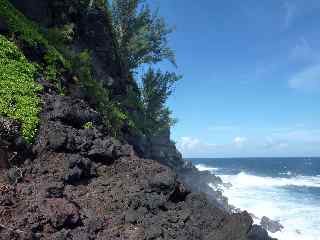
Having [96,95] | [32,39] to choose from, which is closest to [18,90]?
[32,39]

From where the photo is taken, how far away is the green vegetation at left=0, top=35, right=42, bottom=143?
351 inches

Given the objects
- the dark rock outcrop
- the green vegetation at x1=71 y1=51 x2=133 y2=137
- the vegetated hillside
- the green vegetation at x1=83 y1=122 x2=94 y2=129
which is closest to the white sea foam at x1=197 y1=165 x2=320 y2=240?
the green vegetation at x1=71 y1=51 x2=133 y2=137

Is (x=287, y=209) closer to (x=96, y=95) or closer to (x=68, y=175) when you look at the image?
(x=96, y=95)

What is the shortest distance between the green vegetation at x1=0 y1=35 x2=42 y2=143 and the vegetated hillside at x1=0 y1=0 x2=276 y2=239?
0.07 feet

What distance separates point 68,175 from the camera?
8.40m

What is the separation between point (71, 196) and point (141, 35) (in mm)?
20089

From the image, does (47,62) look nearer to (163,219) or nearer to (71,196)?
(71,196)

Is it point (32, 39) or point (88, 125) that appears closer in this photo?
point (88, 125)

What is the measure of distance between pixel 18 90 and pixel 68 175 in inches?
101

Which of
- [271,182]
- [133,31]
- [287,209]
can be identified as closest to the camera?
[133,31]

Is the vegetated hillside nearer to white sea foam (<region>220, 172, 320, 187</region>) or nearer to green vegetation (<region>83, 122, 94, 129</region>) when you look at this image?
green vegetation (<region>83, 122, 94, 129</region>)

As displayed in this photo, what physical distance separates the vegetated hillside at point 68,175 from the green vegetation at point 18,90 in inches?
0.9

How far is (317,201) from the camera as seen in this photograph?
152 ft

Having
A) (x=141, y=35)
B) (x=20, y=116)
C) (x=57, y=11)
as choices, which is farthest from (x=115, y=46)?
(x=20, y=116)
